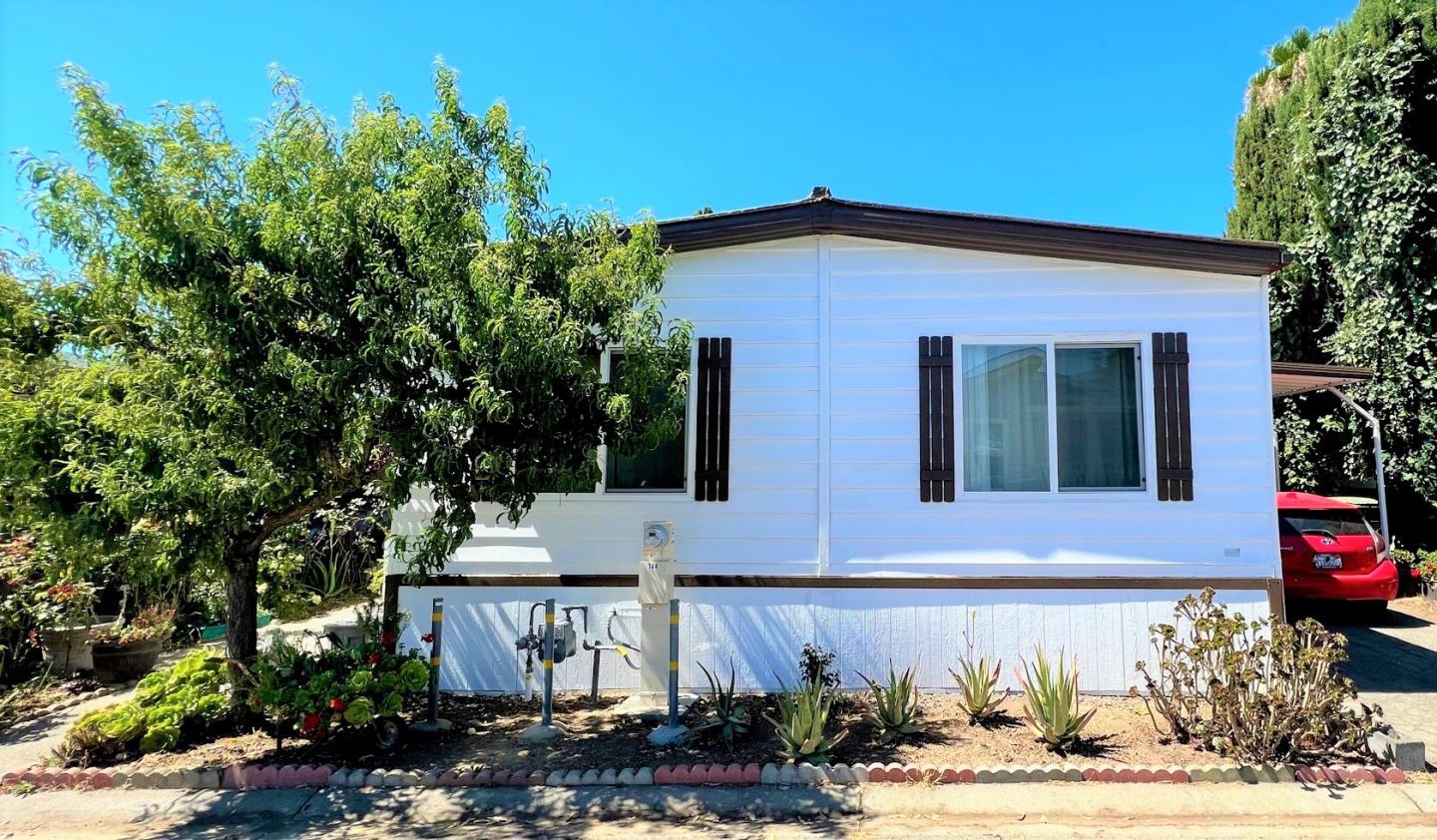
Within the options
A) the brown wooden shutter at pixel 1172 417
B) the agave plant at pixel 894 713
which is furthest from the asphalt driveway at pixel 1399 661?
the agave plant at pixel 894 713

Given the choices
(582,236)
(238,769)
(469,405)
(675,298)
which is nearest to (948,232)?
(675,298)

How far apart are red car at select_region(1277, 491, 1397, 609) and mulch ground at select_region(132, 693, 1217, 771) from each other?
15.2 feet

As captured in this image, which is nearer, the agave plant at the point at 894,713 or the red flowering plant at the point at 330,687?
the red flowering plant at the point at 330,687

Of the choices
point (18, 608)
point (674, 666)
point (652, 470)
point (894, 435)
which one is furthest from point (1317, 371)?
point (18, 608)

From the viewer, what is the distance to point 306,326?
4.67 metres

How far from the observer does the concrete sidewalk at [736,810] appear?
4.38 metres

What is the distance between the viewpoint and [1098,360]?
676 cm

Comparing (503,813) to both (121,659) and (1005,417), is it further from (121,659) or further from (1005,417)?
(121,659)

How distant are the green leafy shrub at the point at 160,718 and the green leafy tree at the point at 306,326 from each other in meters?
1.24

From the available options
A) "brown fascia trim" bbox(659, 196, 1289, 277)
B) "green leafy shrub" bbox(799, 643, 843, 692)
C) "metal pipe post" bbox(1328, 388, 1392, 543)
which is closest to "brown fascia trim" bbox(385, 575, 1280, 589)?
"green leafy shrub" bbox(799, 643, 843, 692)

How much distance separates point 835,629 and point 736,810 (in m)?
2.22

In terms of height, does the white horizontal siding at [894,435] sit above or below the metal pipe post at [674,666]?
above

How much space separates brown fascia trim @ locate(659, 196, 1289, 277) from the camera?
6.42 meters

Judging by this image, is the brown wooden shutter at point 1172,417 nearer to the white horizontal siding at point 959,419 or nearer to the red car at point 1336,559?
the white horizontal siding at point 959,419
